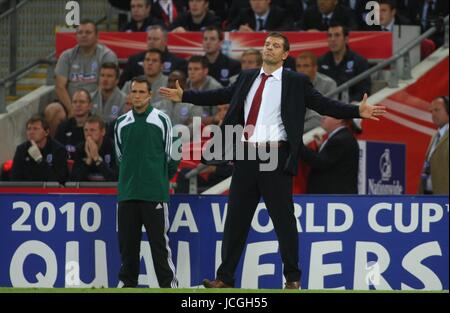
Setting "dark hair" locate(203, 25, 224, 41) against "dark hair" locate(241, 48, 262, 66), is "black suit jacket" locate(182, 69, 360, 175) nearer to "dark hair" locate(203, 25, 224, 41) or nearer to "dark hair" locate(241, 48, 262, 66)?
"dark hair" locate(241, 48, 262, 66)

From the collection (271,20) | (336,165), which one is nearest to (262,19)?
(271,20)

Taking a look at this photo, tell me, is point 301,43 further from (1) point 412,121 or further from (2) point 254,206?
(2) point 254,206

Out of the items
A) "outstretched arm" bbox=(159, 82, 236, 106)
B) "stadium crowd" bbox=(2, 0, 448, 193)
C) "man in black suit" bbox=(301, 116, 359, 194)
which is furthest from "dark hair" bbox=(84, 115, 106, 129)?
"outstretched arm" bbox=(159, 82, 236, 106)

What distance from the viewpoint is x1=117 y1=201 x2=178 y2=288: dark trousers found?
13.2 meters

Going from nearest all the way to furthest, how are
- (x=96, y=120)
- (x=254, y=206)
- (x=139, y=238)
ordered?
(x=254, y=206) → (x=139, y=238) → (x=96, y=120)

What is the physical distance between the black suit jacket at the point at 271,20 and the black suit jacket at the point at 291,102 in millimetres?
6206

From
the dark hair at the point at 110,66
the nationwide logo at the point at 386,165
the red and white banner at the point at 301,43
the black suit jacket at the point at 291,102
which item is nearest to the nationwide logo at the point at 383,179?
the nationwide logo at the point at 386,165

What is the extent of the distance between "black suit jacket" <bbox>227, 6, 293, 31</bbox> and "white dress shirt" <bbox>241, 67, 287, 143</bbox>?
6365 millimetres

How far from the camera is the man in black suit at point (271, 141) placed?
481 inches

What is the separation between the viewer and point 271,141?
1225cm

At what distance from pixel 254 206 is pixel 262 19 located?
265 inches

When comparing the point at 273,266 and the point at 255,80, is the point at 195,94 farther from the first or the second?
the point at 273,266

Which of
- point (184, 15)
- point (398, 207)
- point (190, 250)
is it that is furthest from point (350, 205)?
point (184, 15)

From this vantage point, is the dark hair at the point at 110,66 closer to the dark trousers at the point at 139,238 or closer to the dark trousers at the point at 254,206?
the dark trousers at the point at 139,238
